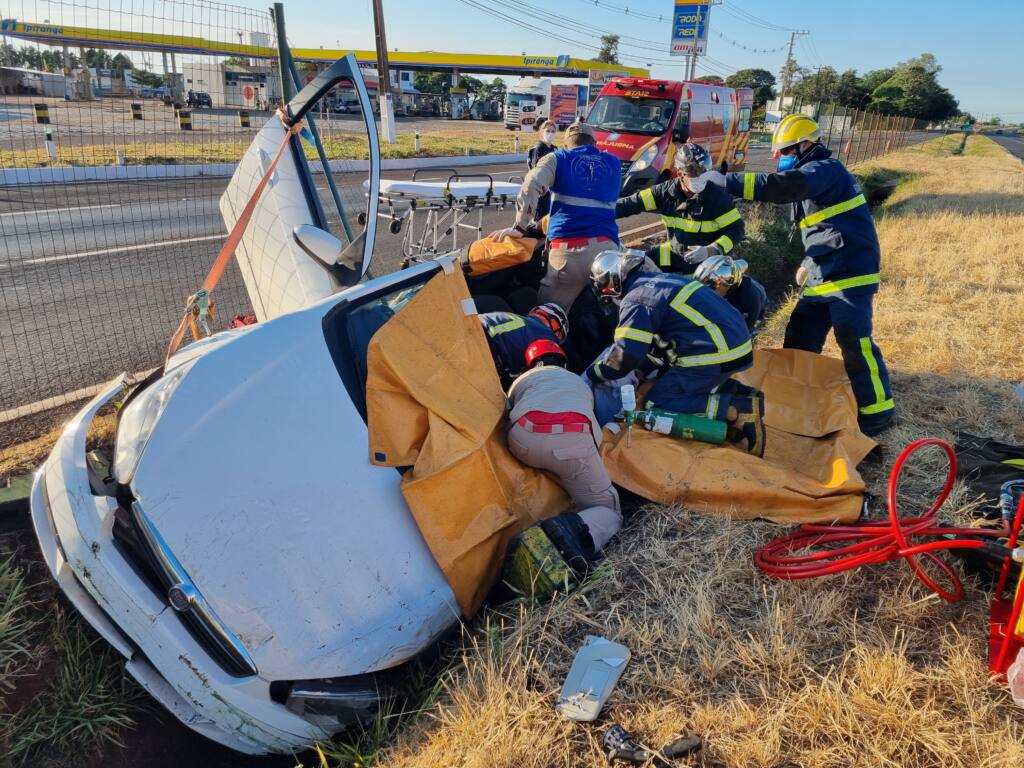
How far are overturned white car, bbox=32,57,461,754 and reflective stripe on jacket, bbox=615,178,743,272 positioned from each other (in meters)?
3.87

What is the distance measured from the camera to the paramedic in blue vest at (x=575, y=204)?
4820 mm

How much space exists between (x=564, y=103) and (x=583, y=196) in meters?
31.6

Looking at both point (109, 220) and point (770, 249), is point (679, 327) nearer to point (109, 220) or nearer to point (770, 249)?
point (770, 249)

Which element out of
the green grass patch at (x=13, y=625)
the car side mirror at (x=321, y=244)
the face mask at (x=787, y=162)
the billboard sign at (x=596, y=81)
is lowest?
the green grass patch at (x=13, y=625)

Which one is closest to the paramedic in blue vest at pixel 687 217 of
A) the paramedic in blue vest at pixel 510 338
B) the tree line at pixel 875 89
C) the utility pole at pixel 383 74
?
the paramedic in blue vest at pixel 510 338

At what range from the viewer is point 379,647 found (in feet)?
7.21

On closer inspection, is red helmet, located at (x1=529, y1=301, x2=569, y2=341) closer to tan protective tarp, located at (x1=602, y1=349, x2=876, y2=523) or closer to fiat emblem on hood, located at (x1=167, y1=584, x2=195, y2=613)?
tan protective tarp, located at (x1=602, y1=349, x2=876, y2=523)

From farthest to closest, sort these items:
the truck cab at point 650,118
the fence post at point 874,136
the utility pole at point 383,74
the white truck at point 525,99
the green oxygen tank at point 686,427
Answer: the white truck at point 525,99 < the fence post at point 874,136 < the utility pole at point 383,74 < the truck cab at point 650,118 < the green oxygen tank at point 686,427

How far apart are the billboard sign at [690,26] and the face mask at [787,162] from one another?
32462 mm

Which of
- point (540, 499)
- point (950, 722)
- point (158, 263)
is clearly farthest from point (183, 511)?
point (158, 263)

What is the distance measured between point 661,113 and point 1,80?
11843mm

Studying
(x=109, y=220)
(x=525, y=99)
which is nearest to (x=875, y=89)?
(x=525, y=99)

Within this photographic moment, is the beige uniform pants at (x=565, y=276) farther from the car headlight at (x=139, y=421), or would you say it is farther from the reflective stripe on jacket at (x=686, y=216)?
the car headlight at (x=139, y=421)

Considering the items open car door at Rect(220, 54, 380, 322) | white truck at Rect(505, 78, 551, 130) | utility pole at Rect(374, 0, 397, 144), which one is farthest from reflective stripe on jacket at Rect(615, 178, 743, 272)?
white truck at Rect(505, 78, 551, 130)
